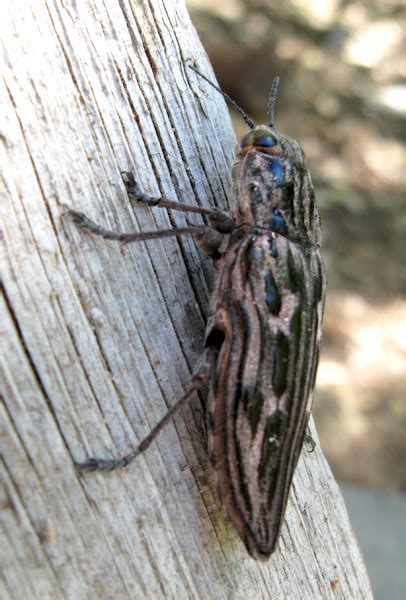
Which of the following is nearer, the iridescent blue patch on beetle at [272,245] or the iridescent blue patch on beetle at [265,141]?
the iridescent blue patch on beetle at [272,245]

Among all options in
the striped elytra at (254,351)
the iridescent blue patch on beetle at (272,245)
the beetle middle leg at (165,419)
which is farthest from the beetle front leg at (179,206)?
the beetle middle leg at (165,419)

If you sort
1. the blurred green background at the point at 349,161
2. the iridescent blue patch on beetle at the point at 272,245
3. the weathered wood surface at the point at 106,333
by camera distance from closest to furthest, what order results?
the weathered wood surface at the point at 106,333, the iridescent blue patch on beetle at the point at 272,245, the blurred green background at the point at 349,161

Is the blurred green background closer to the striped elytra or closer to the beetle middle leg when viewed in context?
the striped elytra

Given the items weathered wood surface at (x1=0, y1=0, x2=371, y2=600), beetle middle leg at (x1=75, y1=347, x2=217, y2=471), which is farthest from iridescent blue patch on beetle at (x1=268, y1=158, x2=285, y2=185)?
beetle middle leg at (x1=75, y1=347, x2=217, y2=471)

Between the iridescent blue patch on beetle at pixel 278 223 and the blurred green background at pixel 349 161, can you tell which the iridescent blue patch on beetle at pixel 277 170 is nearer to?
the iridescent blue patch on beetle at pixel 278 223

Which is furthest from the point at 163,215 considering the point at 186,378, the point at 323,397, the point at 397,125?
the point at 397,125
